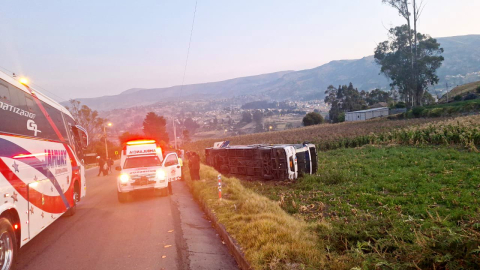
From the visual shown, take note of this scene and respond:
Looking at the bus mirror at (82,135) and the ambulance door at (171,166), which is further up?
the bus mirror at (82,135)

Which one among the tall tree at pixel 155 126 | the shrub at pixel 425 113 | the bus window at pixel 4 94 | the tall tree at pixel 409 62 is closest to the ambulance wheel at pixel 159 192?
the bus window at pixel 4 94

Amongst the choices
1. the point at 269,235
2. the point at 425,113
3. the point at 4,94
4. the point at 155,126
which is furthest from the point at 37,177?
the point at 155,126

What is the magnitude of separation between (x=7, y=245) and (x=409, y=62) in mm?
→ 72620

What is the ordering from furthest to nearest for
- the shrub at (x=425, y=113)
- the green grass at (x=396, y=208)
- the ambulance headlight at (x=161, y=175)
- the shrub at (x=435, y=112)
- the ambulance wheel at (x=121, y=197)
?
the shrub at (x=425, y=113) → the shrub at (x=435, y=112) → the ambulance headlight at (x=161, y=175) → the ambulance wheel at (x=121, y=197) → the green grass at (x=396, y=208)

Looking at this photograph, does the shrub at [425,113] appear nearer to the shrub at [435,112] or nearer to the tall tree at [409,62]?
the shrub at [435,112]

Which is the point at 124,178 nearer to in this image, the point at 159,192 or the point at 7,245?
the point at 159,192

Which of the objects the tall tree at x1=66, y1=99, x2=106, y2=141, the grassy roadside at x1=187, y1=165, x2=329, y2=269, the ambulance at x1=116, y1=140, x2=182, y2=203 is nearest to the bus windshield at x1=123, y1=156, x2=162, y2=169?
the ambulance at x1=116, y1=140, x2=182, y2=203

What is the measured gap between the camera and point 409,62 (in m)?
65.9

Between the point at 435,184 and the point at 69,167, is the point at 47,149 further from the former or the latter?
the point at 435,184

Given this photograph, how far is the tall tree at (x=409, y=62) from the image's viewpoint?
213ft

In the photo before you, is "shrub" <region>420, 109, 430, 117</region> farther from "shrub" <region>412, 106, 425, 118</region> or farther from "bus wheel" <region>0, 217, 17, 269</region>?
"bus wheel" <region>0, 217, 17, 269</region>

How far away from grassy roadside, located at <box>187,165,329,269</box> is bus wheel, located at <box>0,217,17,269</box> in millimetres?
3893

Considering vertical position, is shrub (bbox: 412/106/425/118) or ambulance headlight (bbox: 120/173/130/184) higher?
shrub (bbox: 412/106/425/118)

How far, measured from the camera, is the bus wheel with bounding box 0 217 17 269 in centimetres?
532
